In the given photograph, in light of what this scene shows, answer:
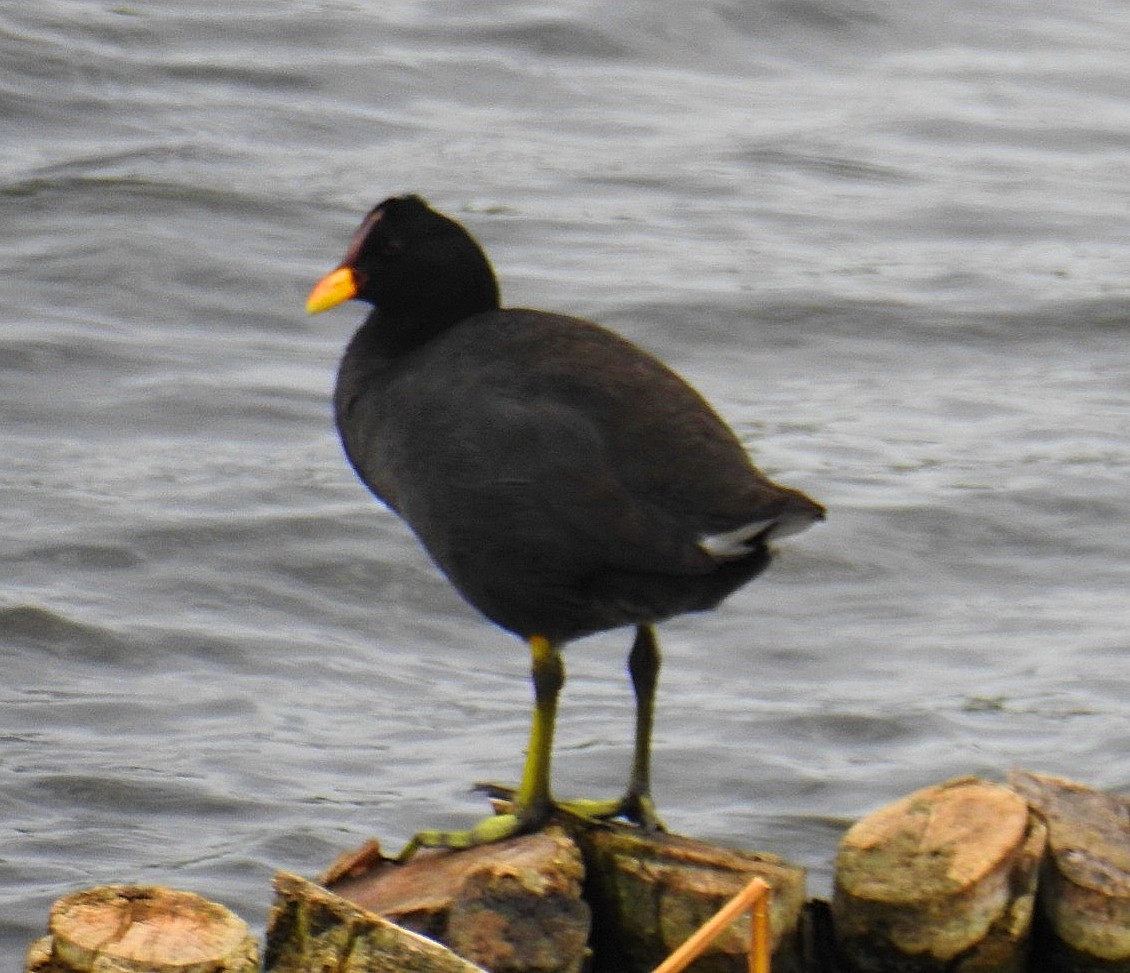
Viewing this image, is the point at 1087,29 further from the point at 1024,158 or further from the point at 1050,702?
the point at 1050,702

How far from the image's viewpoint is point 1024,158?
42.0 ft

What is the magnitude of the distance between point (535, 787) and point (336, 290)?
1.11 m

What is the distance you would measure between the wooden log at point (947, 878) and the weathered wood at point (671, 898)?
132 millimetres

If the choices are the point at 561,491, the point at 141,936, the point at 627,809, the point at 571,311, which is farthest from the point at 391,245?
the point at 571,311

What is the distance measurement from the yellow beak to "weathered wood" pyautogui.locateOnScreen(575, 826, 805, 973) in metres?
1.26

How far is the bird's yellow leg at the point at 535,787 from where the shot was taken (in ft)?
14.4

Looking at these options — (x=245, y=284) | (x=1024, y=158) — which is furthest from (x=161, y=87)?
(x=1024, y=158)

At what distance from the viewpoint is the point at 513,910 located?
3990 millimetres

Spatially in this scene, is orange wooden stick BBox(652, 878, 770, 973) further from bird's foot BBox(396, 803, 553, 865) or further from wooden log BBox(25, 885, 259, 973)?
bird's foot BBox(396, 803, 553, 865)

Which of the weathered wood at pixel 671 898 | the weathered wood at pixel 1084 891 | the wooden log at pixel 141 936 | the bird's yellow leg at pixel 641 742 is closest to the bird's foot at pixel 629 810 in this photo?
the bird's yellow leg at pixel 641 742

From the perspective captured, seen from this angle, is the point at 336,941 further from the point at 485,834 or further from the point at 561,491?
the point at 561,491

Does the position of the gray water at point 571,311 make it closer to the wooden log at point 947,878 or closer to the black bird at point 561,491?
the black bird at point 561,491

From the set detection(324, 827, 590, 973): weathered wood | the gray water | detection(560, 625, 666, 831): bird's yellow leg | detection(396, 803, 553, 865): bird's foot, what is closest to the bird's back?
detection(560, 625, 666, 831): bird's yellow leg

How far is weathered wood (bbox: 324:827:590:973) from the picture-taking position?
3977 millimetres
